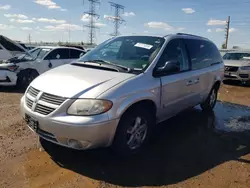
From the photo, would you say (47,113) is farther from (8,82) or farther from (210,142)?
(8,82)

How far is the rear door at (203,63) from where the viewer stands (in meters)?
5.34

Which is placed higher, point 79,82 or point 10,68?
point 79,82

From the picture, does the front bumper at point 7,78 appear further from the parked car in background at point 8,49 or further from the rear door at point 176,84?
Result: the rear door at point 176,84

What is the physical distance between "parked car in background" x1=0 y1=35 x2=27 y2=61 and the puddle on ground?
314 inches

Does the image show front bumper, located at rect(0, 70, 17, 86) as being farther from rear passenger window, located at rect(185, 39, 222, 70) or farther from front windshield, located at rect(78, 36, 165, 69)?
rear passenger window, located at rect(185, 39, 222, 70)

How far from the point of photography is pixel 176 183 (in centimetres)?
331

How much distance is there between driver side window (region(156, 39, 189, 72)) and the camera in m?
4.40

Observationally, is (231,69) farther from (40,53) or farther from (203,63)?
(40,53)

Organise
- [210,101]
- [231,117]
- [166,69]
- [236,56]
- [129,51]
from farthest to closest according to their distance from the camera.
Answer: [236,56]
[210,101]
[231,117]
[129,51]
[166,69]

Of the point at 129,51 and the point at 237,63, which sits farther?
the point at 237,63

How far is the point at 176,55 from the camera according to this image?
4809 millimetres

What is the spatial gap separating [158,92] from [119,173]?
4.51ft

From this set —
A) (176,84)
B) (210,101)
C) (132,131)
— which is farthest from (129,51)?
(210,101)

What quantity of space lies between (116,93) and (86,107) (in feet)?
1.41
